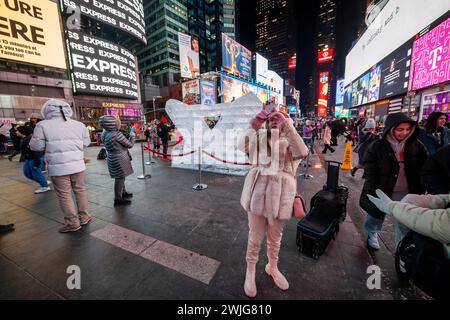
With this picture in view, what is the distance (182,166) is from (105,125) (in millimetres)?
4711

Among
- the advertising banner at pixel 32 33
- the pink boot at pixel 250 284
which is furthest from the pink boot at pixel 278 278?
the advertising banner at pixel 32 33

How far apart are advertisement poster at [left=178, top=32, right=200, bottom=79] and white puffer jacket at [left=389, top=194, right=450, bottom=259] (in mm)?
27271

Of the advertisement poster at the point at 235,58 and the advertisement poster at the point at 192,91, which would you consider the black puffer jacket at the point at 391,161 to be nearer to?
the advertisement poster at the point at 192,91

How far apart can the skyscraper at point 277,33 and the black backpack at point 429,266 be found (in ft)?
453

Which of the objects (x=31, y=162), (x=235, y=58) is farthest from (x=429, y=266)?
(x=235, y=58)

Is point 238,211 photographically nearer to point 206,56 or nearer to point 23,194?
point 23,194

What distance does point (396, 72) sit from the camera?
17.1 meters

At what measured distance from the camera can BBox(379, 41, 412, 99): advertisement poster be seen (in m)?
15.4

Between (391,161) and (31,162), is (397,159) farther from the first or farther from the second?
(31,162)

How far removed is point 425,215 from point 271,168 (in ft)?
3.82

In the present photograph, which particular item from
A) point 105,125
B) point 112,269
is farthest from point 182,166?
point 112,269

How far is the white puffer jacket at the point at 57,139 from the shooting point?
9.93 ft

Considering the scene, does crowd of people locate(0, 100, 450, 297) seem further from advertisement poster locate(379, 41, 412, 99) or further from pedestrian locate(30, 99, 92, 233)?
advertisement poster locate(379, 41, 412, 99)
